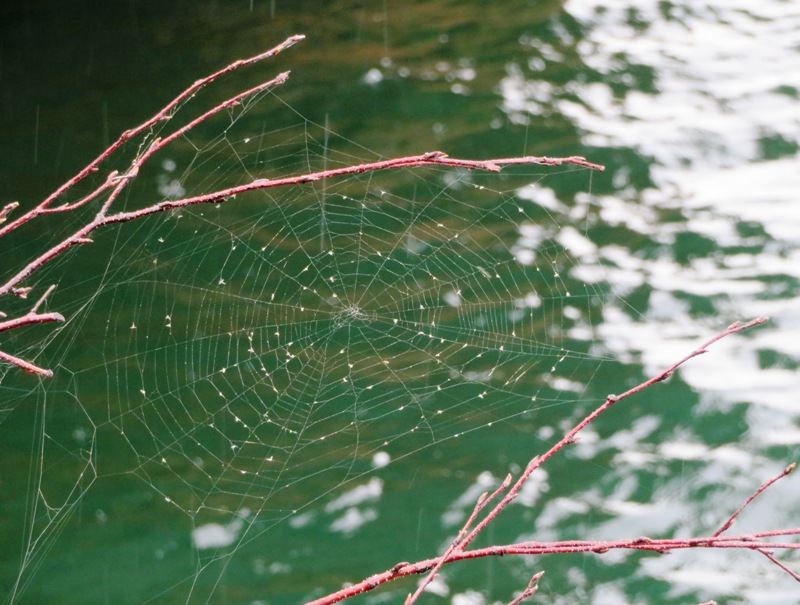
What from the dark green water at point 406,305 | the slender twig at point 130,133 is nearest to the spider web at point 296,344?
the dark green water at point 406,305

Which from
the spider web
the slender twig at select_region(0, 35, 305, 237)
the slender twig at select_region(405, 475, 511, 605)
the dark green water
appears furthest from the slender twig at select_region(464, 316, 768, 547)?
the spider web

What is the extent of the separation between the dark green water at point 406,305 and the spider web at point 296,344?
0.05ft

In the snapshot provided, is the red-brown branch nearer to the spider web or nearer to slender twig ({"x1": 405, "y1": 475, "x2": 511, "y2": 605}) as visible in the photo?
slender twig ({"x1": 405, "y1": 475, "x2": 511, "y2": 605})

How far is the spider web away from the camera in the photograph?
3.22 m

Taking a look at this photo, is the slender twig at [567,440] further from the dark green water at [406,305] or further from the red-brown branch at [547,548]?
the dark green water at [406,305]

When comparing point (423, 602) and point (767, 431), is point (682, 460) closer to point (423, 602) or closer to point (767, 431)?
point (767, 431)

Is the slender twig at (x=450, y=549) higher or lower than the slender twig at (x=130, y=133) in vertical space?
lower

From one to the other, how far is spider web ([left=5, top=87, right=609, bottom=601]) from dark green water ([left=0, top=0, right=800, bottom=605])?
0.02m

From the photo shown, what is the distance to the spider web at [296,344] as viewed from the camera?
10.6ft

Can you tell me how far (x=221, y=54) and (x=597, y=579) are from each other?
2941 mm

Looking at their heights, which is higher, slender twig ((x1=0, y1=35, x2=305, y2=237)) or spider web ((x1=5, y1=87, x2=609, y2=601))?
slender twig ((x1=0, y1=35, x2=305, y2=237))

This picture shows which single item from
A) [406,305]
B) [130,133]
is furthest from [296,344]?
[130,133]

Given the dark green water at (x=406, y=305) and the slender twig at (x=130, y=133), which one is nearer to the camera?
the slender twig at (x=130, y=133)

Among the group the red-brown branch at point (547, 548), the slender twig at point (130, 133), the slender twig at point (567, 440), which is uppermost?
the slender twig at point (130, 133)
